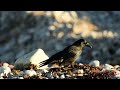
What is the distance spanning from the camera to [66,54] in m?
11.9

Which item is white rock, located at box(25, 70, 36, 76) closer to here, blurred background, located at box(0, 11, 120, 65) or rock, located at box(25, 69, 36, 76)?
rock, located at box(25, 69, 36, 76)

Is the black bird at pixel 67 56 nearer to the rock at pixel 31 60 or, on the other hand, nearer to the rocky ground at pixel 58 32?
the rock at pixel 31 60

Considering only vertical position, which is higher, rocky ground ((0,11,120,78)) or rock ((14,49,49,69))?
rocky ground ((0,11,120,78))

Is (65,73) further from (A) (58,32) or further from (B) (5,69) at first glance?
(A) (58,32)

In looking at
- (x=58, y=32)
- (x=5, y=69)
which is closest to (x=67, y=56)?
(x=5, y=69)

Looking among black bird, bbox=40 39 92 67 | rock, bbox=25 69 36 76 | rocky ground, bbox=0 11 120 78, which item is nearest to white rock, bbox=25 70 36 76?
→ rock, bbox=25 69 36 76

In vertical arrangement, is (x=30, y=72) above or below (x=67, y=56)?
below

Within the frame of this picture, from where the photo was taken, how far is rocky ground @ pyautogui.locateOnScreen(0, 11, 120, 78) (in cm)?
2932

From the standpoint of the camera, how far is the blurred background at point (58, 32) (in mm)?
29312

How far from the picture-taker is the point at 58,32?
1207 inches
